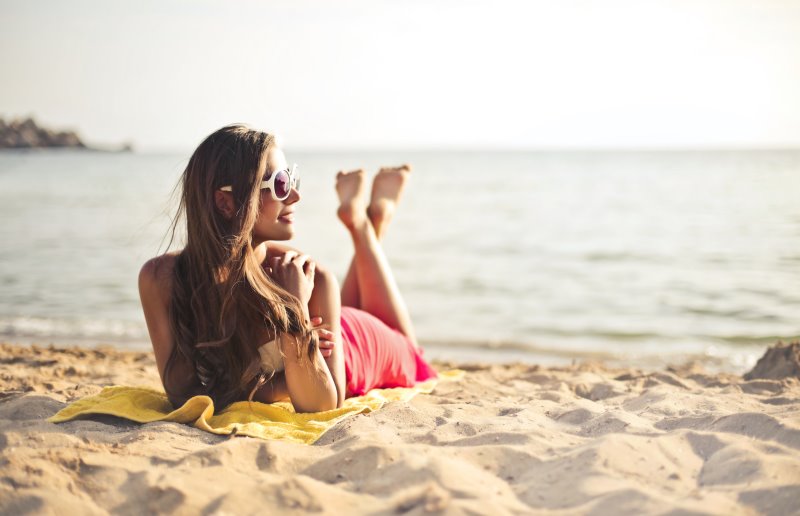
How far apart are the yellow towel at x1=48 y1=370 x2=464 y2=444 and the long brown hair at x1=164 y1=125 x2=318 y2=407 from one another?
0.15 metres

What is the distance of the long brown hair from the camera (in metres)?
3.42

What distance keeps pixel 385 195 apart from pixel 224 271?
2.03 m

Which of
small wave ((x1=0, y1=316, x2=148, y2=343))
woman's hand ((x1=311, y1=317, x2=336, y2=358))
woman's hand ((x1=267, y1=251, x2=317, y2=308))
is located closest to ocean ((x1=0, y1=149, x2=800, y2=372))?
small wave ((x1=0, y1=316, x2=148, y2=343))

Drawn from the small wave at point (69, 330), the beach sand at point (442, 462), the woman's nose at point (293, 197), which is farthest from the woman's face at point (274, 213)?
the small wave at point (69, 330)

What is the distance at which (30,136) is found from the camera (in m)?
59.8

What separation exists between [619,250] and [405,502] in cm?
1102

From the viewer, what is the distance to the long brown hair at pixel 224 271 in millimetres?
3424

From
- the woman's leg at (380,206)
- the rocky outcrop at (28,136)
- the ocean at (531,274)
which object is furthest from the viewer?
the rocky outcrop at (28,136)

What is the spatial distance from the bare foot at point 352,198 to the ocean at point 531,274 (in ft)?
3.62

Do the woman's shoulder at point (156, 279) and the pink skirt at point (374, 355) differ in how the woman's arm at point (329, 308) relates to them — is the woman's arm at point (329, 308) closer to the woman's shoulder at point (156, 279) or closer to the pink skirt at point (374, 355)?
the pink skirt at point (374, 355)

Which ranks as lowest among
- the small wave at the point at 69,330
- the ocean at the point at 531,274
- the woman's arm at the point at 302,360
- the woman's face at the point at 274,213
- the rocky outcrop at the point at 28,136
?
the small wave at the point at 69,330

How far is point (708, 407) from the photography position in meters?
3.74

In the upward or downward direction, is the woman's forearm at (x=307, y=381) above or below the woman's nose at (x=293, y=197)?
below

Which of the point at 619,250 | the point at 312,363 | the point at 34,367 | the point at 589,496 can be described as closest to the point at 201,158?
the point at 312,363
